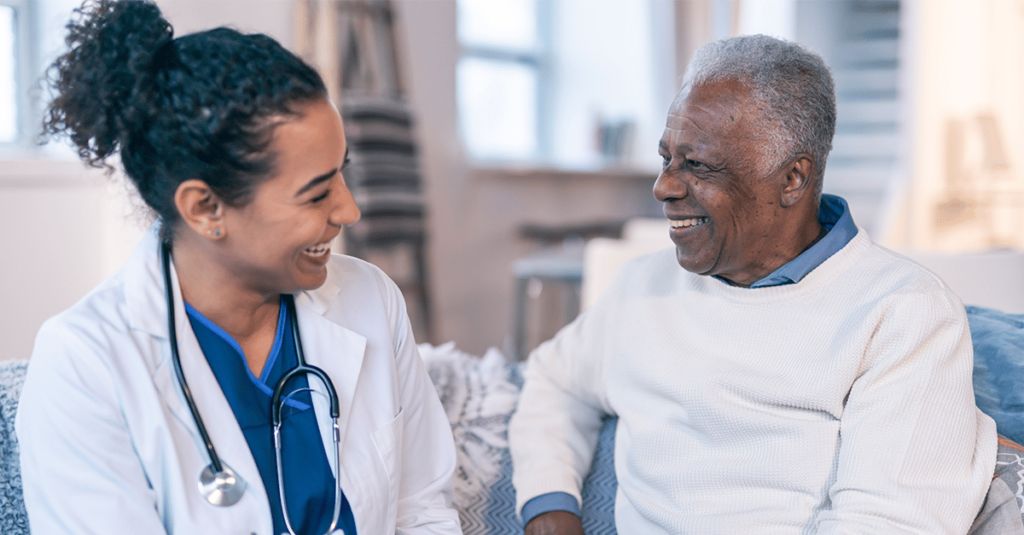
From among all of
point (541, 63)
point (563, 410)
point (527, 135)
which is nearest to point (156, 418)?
point (563, 410)

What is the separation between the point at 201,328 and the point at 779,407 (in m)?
0.80

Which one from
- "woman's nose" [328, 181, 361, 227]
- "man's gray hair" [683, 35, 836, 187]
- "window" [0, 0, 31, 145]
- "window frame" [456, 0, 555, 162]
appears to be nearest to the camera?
"woman's nose" [328, 181, 361, 227]

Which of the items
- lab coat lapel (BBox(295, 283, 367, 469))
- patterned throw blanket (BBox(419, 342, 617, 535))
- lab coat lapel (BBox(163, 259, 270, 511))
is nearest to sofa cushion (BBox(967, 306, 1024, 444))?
patterned throw blanket (BBox(419, 342, 617, 535))

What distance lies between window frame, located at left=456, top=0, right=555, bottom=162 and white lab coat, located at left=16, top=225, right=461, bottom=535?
3398 millimetres

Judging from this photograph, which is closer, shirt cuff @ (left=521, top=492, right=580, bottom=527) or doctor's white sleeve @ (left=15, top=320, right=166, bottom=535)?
doctor's white sleeve @ (left=15, top=320, right=166, bottom=535)

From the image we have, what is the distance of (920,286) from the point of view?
3.43ft

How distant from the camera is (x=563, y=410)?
1416 mm

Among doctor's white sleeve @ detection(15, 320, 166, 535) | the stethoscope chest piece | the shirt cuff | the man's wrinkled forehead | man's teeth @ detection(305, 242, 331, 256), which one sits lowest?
the shirt cuff

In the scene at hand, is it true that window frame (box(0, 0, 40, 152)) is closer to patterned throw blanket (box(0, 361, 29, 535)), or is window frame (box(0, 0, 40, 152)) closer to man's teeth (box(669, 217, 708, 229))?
patterned throw blanket (box(0, 361, 29, 535))

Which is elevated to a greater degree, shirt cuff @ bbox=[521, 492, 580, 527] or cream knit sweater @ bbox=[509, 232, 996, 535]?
cream knit sweater @ bbox=[509, 232, 996, 535]

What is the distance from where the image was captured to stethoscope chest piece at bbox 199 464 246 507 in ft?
2.92

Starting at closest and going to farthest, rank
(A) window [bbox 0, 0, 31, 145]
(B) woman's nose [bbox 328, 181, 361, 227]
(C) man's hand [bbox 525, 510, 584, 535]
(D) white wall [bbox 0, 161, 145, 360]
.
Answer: (B) woman's nose [bbox 328, 181, 361, 227] < (C) man's hand [bbox 525, 510, 584, 535] < (D) white wall [bbox 0, 161, 145, 360] < (A) window [bbox 0, 0, 31, 145]

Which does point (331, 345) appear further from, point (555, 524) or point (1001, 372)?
point (1001, 372)

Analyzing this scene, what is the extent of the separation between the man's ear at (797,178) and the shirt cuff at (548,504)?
1.90ft
